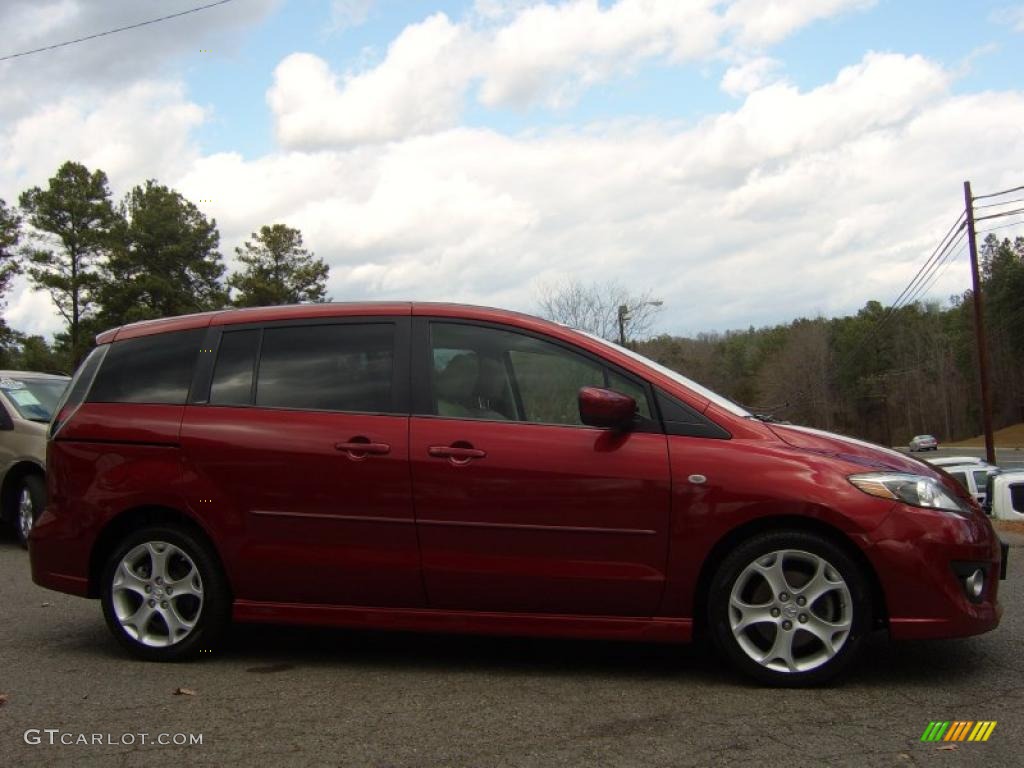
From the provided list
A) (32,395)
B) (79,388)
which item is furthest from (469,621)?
(32,395)

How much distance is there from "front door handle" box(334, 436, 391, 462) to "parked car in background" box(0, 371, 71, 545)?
4922 millimetres

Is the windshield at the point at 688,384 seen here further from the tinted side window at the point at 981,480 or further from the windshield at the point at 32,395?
the tinted side window at the point at 981,480

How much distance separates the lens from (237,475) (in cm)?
447

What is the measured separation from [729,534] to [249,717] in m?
2.14

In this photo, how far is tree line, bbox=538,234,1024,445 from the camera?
8562 cm

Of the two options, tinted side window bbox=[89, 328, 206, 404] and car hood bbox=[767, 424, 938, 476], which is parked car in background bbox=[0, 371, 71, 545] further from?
car hood bbox=[767, 424, 938, 476]

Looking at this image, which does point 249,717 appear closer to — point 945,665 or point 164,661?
point 164,661

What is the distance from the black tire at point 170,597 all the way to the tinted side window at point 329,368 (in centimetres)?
79

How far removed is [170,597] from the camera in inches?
181

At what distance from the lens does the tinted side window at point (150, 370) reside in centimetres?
476

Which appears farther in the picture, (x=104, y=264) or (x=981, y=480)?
(x=104, y=264)

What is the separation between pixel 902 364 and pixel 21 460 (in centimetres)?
11257

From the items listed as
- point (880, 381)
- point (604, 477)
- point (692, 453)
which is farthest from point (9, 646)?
point (880, 381)

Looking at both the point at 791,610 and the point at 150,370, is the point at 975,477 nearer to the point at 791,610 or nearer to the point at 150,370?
the point at 791,610
